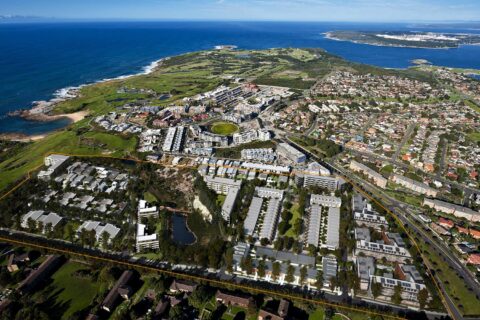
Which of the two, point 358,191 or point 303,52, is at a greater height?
point 303,52

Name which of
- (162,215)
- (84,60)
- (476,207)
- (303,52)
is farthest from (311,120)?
→ (84,60)

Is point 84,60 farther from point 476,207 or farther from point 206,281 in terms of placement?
point 476,207

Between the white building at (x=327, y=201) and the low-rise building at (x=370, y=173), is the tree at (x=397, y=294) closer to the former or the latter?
the white building at (x=327, y=201)

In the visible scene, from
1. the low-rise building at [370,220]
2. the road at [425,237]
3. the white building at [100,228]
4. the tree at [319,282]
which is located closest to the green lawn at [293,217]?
the tree at [319,282]

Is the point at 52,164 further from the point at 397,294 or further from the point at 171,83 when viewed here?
the point at 171,83

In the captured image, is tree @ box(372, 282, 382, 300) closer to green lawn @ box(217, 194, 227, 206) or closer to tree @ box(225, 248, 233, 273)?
tree @ box(225, 248, 233, 273)

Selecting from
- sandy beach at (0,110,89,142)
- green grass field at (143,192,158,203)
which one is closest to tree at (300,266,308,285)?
green grass field at (143,192,158,203)

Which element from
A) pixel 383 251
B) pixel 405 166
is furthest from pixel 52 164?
pixel 405 166
